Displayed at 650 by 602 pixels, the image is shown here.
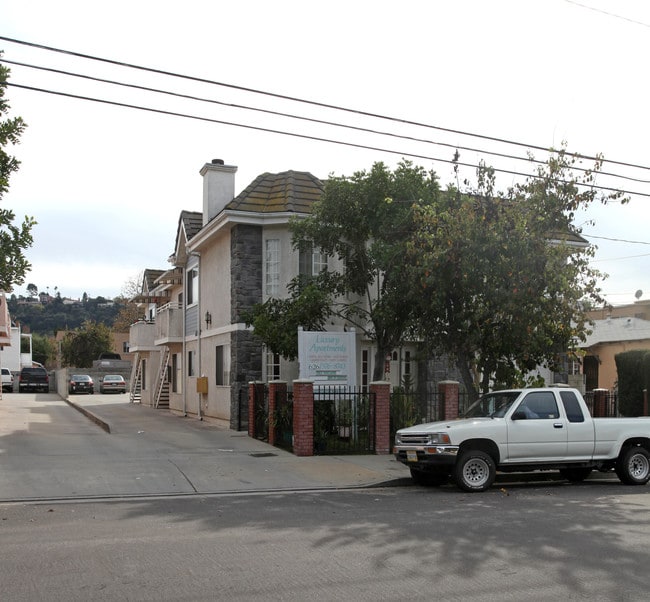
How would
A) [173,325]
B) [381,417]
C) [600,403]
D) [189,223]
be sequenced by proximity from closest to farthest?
[381,417] < [600,403] < [189,223] < [173,325]

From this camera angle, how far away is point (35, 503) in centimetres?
1083

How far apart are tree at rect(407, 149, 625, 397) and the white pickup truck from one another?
193cm

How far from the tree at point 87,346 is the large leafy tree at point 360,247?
50.3 meters

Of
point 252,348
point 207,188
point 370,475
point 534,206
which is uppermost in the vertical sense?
point 207,188

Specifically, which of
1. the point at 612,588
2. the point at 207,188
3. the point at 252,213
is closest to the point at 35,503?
the point at 612,588

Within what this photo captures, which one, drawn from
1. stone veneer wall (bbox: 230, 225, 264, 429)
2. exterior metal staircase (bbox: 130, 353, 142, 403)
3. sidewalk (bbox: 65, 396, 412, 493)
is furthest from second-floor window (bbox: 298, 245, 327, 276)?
exterior metal staircase (bbox: 130, 353, 142, 403)

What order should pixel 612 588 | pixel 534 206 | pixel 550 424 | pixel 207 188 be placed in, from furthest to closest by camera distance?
1. pixel 207 188
2. pixel 534 206
3. pixel 550 424
4. pixel 612 588

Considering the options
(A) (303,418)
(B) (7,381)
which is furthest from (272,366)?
(B) (7,381)

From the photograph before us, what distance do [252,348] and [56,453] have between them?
6.58 metres

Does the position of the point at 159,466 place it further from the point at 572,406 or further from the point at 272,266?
the point at 272,266

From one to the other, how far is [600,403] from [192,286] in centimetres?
1448

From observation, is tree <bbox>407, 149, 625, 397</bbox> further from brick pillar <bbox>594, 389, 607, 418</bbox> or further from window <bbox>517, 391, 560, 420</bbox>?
brick pillar <bbox>594, 389, 607, 418</bbox>

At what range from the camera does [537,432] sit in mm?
12516

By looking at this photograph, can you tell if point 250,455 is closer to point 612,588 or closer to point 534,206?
point 534,206
